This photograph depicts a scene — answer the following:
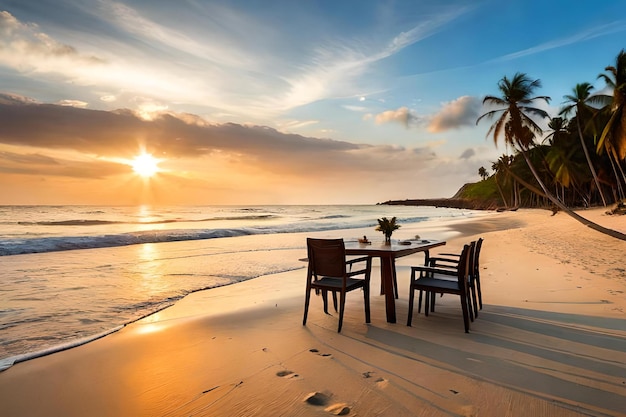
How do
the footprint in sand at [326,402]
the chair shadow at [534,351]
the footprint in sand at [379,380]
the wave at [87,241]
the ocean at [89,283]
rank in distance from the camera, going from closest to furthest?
the footprint in sand at [326,402] < the chair shadow at [534,351] < the footprint in sand at [379,380] < the ocean at [89,283] < the wave at [87,241]

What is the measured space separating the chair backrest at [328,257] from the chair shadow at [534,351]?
2.53 ft

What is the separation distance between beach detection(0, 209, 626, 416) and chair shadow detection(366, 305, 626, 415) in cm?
1

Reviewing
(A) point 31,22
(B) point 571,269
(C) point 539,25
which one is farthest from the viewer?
(C) point 539,25

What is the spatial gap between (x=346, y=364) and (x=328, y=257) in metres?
1.30

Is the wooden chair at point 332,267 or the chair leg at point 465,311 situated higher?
the wooden chair at point 332,267

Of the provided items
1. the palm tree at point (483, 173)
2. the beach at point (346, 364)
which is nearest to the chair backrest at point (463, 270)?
the beach at point (346, 364)

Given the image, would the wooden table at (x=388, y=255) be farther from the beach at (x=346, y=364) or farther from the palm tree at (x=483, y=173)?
the palm tree at (x=483, y=173)

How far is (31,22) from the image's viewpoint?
7902 mm

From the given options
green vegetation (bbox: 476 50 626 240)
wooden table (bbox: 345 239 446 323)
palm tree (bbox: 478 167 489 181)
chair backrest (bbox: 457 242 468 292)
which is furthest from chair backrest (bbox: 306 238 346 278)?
palm tree (bbox: 478 167 489 181)

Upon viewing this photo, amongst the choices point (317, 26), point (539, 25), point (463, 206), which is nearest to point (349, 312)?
point (317, 26)

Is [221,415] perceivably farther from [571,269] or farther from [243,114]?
[243,114]

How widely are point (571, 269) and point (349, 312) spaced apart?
17.8 ft

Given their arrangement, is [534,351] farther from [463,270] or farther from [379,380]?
[379,380]

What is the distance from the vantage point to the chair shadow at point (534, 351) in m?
2.43
